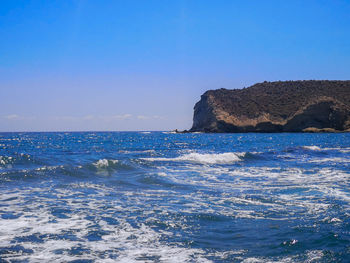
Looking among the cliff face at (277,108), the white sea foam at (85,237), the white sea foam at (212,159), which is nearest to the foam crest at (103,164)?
the white sea foam at (212,159)

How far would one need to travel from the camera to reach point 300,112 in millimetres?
84250

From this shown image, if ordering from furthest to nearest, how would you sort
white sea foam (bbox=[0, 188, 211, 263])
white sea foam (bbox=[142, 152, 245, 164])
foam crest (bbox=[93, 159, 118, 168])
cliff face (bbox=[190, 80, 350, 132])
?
cliff face (bbox=[190, 80, 350, 132]) < white sea foam (bbox=[142, 152, 245, 164]) < foam crest (bbox=[93, 159, 118, 168]) < white sea foam (bbox=[0, 188, 211, 263])

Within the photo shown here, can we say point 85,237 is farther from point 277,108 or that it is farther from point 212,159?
point 277,108

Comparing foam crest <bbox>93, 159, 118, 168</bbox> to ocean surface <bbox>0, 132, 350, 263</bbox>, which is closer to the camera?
ocean surface <bbox>0, 132, 350, 263</bbox>

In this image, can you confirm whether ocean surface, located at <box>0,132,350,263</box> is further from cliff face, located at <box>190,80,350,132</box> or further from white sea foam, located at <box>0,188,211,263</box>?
cliff face, located at <box>190,80,350,132</box>

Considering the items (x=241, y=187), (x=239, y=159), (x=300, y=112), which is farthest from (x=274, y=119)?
(x=241, y=187)

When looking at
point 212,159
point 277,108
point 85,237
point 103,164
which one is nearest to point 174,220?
point 85,237

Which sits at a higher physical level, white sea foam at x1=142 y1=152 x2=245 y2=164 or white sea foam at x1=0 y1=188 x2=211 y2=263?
white sea foam at x1=0 y1=188 x2=211 y2=263

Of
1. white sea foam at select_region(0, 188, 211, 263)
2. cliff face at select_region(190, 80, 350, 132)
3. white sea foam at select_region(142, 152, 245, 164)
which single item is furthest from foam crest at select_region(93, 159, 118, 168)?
cliff face at select_region(190, 80, 350, 132)

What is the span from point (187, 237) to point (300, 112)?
8524 centimetres

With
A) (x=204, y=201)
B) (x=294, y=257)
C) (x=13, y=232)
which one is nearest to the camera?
(x=294, y=257)

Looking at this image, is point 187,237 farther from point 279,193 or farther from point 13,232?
point 279,193

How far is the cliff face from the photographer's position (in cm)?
8462

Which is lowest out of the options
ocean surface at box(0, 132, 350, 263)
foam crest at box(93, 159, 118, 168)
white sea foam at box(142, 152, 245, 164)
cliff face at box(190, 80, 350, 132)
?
white sea foam at box(142, 152, 245, 164)
